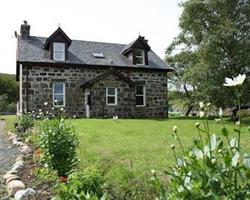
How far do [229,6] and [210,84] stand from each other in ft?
18.0

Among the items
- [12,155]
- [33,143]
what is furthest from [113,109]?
[12,155]

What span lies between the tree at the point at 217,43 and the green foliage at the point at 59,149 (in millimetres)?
16974

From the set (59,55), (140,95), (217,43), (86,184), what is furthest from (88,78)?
(86,184)

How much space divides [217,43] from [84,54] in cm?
845

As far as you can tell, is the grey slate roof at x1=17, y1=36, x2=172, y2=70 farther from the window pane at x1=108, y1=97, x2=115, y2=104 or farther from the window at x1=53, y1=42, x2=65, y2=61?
the window pane at x1=108, y1=97, x2=115, y2=104

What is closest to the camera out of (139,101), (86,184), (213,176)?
(213,176)

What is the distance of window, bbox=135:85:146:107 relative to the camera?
25.6 metres

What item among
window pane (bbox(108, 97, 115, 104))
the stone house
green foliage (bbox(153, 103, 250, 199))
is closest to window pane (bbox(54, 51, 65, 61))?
the stone house

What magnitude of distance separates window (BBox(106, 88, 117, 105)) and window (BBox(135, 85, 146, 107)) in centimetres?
179

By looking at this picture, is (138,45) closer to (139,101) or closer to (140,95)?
(140,95)

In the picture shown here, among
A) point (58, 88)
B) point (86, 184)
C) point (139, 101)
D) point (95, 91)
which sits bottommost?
point (86, 184)

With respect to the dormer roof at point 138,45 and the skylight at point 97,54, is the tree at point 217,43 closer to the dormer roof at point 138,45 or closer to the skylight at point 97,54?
the dormer roof at point 138,45

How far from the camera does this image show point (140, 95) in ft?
84.3

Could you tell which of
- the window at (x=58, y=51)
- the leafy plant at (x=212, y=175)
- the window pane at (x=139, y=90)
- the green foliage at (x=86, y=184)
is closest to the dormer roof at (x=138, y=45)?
the window pane at (x=139, y=90)
